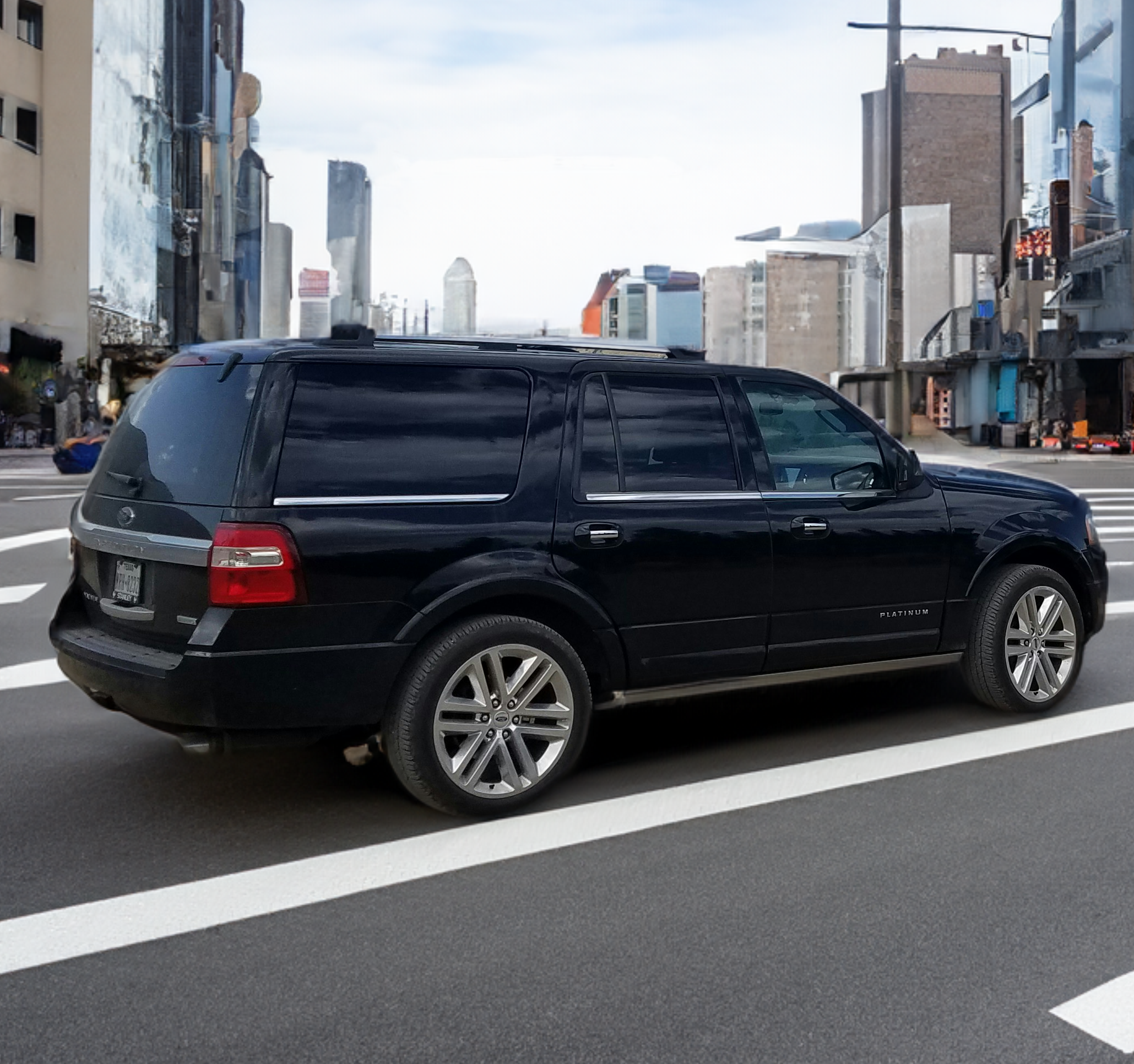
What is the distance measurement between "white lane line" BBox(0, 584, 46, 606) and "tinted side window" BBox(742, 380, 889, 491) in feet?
22.5

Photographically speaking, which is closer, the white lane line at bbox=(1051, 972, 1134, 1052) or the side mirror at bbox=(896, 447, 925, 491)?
the white lane line at bbox=(1051, 972, 1134, 1052)

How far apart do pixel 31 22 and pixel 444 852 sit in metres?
42.6

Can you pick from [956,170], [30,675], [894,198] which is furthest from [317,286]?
[30,675]

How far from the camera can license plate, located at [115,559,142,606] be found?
5008 mm

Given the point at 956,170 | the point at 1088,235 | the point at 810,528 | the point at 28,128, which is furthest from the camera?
the point at 956,170

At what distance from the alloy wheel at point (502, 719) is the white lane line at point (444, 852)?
0.16 metres

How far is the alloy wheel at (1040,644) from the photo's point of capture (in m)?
6.60

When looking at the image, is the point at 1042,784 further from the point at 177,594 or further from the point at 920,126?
the point at 920,126

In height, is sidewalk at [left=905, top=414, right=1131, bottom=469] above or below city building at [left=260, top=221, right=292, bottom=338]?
below

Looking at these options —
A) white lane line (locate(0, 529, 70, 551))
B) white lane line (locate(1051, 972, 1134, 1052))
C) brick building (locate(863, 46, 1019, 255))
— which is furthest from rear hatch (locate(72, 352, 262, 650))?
brick building (locate(863, 46, 1019, 255))

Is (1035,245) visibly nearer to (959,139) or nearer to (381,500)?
(959,139)

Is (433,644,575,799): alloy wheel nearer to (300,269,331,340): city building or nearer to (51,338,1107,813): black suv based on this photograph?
(51,338,1107,813): black suv

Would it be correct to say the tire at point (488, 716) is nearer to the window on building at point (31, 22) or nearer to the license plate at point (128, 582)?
the license plate at point (128, 582)

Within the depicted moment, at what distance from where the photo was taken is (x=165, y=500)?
4.97 m
